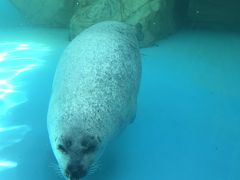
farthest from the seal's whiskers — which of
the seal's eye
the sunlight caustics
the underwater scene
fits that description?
the seal's eye

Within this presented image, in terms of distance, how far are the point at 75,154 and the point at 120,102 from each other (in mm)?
828

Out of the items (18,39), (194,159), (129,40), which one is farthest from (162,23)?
(194,159)

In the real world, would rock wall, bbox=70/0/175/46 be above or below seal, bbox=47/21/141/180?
below

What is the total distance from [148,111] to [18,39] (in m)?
4.64

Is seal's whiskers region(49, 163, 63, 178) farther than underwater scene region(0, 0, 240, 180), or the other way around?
seal's whiskers region(49, 163, 63, 178)

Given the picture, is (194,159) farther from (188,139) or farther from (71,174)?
(71,174)

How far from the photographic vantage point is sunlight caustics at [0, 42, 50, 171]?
4.49m

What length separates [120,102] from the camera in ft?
11.9

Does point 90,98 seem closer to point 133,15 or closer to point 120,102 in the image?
point 120,102

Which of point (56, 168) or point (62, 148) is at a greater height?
point (62, 148)

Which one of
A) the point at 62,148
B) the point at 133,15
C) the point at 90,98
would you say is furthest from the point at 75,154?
the point at 133,15

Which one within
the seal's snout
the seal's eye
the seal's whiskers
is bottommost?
the seal's whiskers

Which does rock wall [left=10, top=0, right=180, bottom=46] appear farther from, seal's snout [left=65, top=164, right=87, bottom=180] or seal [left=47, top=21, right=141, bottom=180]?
seal's snout [left=65, top=164, right=87, bottom=180]

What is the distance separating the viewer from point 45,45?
8.12 meters
